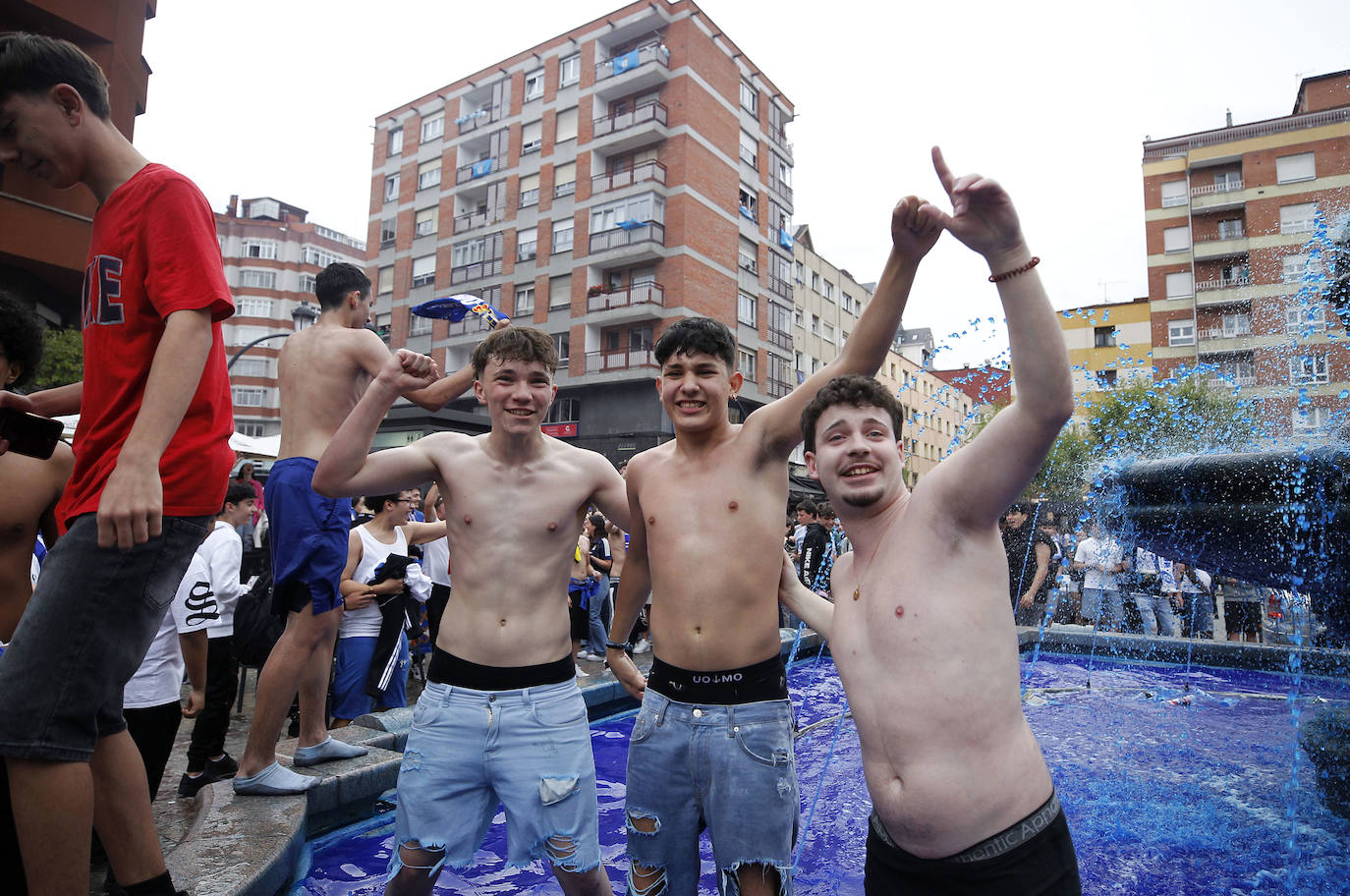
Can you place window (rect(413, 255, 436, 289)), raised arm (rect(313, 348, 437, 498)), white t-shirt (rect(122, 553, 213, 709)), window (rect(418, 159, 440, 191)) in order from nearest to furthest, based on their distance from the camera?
1. raised arm (rect(313, 348, 437, 498))
2. white t-shirt (rect(122, 553, 213, 709))
3. window (rect(413, 255, 436, 289))
4. window (rect(418, 159, 440, 191))

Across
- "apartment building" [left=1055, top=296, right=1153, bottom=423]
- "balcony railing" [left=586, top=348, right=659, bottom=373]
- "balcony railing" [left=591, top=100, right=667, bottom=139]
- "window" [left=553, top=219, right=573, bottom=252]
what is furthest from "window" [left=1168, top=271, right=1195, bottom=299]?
"window" [left=553, top=219, right=573, bottom=252]

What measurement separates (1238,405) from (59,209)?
138 feet

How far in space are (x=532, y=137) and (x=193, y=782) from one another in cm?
3481

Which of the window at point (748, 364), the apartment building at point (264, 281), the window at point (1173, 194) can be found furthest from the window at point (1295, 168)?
the apartment building at point (264, 281)

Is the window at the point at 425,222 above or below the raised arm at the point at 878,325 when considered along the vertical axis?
above

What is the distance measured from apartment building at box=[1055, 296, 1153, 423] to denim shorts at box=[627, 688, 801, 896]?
46.2 m

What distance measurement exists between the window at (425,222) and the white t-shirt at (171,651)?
120 feet

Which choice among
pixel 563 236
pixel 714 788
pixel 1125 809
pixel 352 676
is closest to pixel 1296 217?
pixel 563 236

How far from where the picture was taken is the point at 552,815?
249cm

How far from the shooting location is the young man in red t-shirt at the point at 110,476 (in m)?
1.95

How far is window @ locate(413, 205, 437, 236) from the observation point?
37.8 meters

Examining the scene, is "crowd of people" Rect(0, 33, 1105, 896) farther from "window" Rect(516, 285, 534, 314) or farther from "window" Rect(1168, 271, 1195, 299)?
"window" Rect(1168, 271, 1195, 299)

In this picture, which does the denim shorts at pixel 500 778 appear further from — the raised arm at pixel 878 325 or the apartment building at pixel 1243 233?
the apartment building at pixel 1243 233

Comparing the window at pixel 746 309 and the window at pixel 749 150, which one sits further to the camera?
the window at pixel 749 150
